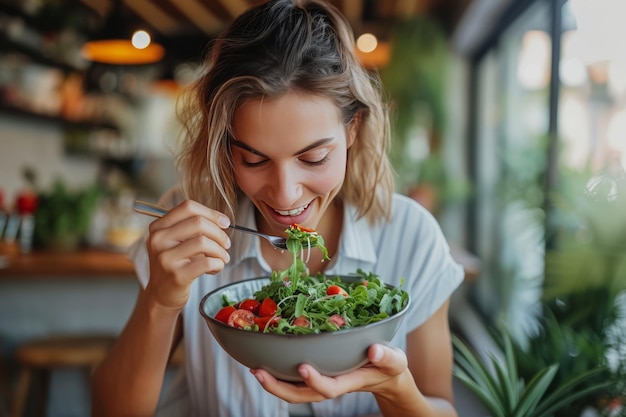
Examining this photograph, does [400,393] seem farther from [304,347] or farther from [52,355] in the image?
[52,355]

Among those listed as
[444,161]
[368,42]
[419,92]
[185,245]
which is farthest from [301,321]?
[444,161]

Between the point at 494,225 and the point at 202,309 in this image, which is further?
the point at 494,225

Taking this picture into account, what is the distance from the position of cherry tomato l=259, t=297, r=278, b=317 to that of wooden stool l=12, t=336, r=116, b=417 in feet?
6.90

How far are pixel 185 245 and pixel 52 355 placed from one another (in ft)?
7.22

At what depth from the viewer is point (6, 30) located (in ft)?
13.3

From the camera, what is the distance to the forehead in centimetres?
103

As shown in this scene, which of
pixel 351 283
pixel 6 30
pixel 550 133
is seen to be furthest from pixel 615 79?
pixel 6 30

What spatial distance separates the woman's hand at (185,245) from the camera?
97 centimetres

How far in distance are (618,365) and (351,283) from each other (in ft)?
2.03

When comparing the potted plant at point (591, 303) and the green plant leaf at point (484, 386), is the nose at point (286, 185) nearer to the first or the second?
the green plant leaf at point (484, 386)

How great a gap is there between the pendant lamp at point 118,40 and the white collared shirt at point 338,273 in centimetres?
268

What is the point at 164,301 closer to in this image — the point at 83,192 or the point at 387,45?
the point at 83,192

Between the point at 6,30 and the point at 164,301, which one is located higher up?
the point at 6,30

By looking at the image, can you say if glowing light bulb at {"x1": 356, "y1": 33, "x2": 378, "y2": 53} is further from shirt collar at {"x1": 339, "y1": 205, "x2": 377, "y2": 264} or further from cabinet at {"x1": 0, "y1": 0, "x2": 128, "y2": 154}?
shirt collar at {"x1": 339, "y1": 205, "x2": 377, "y2": 264}
